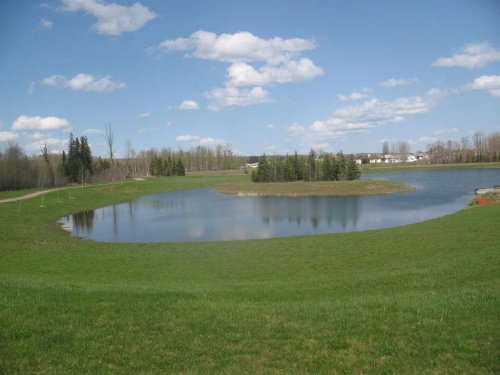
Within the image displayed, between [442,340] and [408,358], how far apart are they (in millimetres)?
782

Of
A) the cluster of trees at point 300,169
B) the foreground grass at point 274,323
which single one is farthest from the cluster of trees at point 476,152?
the foreground grass at point 274,323

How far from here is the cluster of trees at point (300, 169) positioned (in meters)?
74.4

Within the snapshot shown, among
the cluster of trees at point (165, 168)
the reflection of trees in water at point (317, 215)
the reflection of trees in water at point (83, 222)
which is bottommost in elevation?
the reflection of trees in water at point (317, 215)

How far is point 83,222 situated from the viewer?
35625 mm

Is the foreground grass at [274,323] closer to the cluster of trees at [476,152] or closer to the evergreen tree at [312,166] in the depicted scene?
the evergreen tree at [312,166]

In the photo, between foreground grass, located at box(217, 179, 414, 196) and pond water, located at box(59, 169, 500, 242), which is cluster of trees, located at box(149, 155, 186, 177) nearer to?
foreground grass, located at box(217, 179, 414, 196)

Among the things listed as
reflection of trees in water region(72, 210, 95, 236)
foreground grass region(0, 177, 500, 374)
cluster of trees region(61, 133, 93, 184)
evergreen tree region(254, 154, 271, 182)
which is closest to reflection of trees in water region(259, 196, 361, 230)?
reflection of trees in water region(72, 210, 95, 236)

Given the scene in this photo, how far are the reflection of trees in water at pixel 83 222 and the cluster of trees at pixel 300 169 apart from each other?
4174 centimetres

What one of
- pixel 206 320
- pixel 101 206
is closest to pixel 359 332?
pixel 206 320

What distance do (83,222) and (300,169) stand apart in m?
50.8

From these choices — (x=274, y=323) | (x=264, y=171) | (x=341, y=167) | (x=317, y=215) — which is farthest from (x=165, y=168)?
(x=274, y=323)

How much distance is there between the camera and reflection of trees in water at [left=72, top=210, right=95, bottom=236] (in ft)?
101

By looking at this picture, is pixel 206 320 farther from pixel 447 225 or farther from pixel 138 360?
pixel 447 225

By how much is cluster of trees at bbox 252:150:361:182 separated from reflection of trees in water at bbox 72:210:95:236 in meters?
41.7
